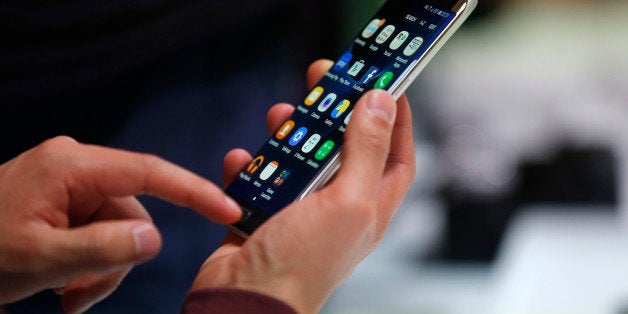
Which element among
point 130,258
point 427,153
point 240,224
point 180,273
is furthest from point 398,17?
point 180,273

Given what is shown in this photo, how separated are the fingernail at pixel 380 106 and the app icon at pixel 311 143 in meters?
0.11

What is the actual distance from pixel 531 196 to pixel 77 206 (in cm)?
91

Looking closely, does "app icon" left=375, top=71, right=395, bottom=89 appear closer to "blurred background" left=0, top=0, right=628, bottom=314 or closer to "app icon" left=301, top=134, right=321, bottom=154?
"app icon" left=301, top=134, right=321, bottom=154

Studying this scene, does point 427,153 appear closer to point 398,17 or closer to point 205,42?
point 205,42

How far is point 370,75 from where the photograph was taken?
80 centimetres

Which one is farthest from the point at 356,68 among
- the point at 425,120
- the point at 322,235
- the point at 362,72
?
the point at 425,120

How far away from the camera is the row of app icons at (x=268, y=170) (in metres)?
0.77

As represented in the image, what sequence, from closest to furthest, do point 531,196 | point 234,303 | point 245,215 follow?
1. point 234,303
2. point 245,215
3. point 531,196

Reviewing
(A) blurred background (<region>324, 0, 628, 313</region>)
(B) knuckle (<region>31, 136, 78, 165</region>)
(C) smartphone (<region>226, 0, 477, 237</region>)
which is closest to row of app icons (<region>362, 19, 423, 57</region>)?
(C) smartphone (<region>226, 0, 477, 237</region>)

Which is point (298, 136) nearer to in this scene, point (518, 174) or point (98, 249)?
point (98, 249)

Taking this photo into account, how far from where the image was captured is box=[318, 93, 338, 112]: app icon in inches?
31.9

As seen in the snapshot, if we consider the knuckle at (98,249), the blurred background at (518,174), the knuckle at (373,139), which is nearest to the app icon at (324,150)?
the knuckle at (373,139)

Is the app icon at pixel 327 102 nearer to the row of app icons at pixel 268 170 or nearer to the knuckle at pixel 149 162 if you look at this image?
the row of app icons at pixel 268 170

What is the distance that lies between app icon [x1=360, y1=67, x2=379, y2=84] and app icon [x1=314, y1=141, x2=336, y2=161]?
0.27ft
